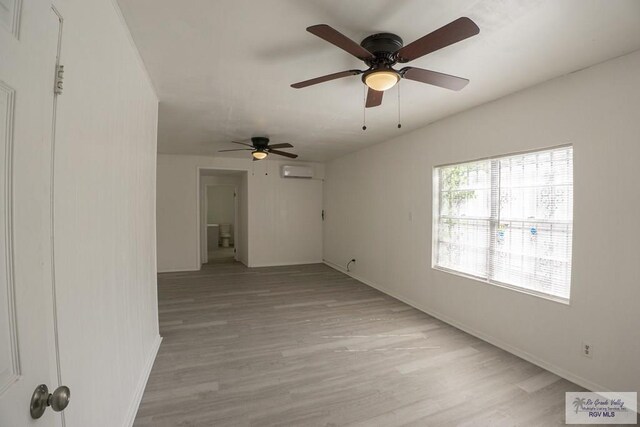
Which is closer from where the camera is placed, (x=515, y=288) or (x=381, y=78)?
(x=381, y=78)

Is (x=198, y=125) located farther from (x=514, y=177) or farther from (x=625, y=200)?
(x=625, y=200)

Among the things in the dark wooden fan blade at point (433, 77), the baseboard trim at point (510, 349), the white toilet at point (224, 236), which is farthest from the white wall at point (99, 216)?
the white toilet at point (224, 236)

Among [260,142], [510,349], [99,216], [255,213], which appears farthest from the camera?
[255,213]

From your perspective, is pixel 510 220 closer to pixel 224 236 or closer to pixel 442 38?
pixel 442 38

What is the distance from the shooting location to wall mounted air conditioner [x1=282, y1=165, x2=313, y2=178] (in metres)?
6.49

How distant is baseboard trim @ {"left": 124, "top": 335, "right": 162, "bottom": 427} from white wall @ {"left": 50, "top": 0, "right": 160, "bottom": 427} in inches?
0.5

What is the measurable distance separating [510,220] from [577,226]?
593 millimetres

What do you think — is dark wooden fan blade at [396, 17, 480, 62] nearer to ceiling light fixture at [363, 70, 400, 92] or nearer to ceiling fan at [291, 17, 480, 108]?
ceiling fan at [291, 17, 480, 108]

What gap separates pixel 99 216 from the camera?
1345mm

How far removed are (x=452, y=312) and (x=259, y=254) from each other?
448 cm

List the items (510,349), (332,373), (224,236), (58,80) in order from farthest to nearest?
(224,236) → (510,349) → (332,373) → (58,80)

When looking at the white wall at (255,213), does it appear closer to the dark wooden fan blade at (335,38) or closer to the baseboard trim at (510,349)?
the baseboard trim at (510,349)

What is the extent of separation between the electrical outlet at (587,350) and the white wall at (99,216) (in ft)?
10.7

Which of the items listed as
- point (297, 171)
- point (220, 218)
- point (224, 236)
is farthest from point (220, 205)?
point (297, 171)
